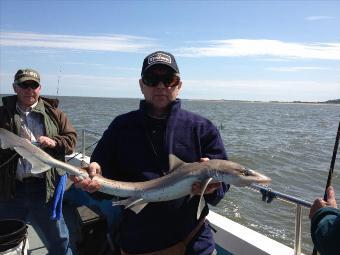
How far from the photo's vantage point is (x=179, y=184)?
3.12 metres

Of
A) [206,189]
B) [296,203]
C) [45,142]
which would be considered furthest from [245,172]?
[45,142]

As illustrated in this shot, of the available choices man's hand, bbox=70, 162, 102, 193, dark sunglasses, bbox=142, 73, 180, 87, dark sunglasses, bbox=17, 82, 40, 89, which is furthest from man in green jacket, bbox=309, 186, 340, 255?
dark sunglasses, bbox=17, 82, 40, 89

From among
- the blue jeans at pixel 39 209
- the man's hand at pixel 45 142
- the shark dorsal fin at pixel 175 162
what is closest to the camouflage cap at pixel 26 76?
the man's hand at pixel 45 142

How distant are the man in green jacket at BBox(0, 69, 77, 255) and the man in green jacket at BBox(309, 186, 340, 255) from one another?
10.2ft

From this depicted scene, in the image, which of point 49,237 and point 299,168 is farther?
point 299,168

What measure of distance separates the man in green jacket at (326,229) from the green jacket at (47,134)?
2.91 metres

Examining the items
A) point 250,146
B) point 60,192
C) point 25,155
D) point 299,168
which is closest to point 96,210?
point 60,192

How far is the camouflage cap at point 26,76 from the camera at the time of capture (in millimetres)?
4578

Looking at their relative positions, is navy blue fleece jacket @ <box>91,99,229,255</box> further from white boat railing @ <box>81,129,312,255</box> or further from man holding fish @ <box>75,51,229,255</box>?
white boat railing @ <box>81,129,312,255</box>

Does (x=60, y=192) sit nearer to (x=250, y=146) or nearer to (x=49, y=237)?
(x=49, y=237)

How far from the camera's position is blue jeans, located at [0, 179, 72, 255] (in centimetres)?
462

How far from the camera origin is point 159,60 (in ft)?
10.8

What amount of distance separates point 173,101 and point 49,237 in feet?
8.25

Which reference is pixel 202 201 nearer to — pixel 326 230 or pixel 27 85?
pixel 326 230
